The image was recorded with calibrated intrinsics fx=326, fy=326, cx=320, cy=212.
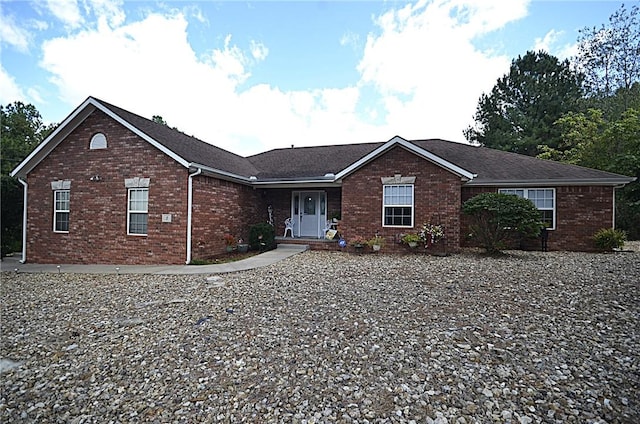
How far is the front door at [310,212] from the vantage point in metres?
14.8

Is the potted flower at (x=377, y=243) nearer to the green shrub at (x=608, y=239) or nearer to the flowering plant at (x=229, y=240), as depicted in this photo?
the flowering plant at (x=229, y=240)

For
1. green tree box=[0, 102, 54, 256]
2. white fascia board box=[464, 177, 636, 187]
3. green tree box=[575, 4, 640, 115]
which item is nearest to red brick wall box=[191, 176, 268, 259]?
white fascia board box=[464, 177, 636, 187]

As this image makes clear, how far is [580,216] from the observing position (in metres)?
12.0

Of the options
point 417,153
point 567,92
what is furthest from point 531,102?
point 417,153

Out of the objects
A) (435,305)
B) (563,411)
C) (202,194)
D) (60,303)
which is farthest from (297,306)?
(202,194)

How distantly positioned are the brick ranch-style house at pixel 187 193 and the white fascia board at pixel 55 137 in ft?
0.12

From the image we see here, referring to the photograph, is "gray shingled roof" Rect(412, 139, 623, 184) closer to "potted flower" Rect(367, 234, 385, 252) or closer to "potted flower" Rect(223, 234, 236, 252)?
"potted flower" Rect(367, 234, 385, 252)

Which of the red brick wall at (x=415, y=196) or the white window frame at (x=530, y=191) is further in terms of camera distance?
the white window frame at (x=530, y=191)

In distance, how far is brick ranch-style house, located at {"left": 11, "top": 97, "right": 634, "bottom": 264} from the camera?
10875 millimetres

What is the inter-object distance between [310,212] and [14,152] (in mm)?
21478

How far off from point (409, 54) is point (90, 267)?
14362 millimetres

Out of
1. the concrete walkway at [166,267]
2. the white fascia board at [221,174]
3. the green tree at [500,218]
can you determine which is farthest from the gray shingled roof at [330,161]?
the concrete walkway at [166,267]

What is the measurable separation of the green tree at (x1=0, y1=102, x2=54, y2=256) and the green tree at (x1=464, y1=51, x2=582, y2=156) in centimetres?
3010

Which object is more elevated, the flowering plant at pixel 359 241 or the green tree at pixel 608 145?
the green tree at pixel 608 145
